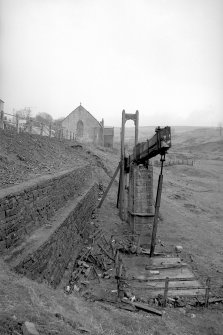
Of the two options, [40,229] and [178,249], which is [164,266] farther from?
[40,229]

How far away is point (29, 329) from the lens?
3.65 metres

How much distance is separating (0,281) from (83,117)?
134 feet

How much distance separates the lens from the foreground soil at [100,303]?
4.40 m

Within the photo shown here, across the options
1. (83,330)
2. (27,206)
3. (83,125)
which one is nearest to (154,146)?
(27,206)

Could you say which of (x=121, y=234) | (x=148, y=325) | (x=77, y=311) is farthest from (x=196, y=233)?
(x=77, y=311)

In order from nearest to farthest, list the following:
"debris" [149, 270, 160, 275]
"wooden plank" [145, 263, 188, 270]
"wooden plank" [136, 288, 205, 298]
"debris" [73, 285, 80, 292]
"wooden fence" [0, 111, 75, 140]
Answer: "debris" [73, 285, 80, 292] → "wooden plank" [136, 288, 205, 298] → "debris" [149, 270, 160, 275] → "wooden plank" [145, 263, 188, 270] → "wooden fence" [0, 111, 75, 140]

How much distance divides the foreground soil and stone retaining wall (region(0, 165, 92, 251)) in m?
0.78

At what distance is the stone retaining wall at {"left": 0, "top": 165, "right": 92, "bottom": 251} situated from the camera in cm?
622

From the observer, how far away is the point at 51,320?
424cm

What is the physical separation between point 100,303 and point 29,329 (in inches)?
153

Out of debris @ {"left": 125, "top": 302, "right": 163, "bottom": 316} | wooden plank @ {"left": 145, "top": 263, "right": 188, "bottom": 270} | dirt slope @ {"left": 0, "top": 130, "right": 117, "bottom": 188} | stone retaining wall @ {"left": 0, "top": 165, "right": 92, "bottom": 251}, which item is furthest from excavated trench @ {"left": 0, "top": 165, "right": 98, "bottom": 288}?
wooden plank @ {"left": 145, "top": 263, "right": 188, "bottom": 270}

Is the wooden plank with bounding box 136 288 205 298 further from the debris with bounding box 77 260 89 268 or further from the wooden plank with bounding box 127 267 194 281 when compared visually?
the debris with bounding box 77 260 89 268

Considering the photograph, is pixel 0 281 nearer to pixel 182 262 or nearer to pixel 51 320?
pixel 51 320

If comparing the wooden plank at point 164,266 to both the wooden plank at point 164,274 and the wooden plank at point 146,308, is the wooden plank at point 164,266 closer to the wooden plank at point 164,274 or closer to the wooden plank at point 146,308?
the wooden plank at point 164,274
